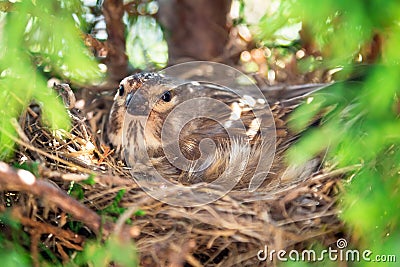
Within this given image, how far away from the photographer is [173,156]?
2.75 meters

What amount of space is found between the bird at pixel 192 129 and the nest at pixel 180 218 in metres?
Result: 0.26

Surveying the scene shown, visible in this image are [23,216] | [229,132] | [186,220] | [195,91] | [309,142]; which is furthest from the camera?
[195,91]

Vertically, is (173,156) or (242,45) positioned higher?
(242,45)

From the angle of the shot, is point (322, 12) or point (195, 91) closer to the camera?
point (322, 12)

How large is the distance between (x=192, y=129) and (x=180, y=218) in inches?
23.1

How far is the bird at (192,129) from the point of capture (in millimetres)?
2625

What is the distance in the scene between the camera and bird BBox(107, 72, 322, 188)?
8.61 feet

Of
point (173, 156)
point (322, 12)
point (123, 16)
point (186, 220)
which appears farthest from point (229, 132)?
point (322, 12)

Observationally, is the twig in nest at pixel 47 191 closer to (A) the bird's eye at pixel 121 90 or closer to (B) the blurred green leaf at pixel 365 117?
(B) the blurred green leaf at pixel 365 117

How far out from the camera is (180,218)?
7.38ft

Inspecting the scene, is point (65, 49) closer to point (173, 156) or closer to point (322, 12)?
point (322, 12)

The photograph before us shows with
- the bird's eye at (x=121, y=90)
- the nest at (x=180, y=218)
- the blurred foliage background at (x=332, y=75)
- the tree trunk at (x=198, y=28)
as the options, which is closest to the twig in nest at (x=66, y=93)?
the blurred foliage background at (x=332, y=75)

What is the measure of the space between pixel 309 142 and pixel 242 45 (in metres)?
1.47

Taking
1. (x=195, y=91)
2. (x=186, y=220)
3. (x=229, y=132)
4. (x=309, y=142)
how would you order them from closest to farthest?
(x=309, y=142)
(x=186, y=220)
(x=229, y=132)
(x=195, y=91)
